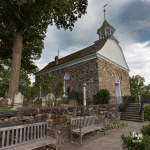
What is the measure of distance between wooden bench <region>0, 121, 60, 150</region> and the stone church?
307 inches

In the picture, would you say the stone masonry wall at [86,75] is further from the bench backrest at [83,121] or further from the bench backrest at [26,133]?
the bench backrest at [26,133]

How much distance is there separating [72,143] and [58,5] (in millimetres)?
8678

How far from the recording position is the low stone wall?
11.1 ft

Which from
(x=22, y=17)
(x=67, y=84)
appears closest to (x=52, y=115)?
(x=22, y=17)

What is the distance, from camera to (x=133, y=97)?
1384cm

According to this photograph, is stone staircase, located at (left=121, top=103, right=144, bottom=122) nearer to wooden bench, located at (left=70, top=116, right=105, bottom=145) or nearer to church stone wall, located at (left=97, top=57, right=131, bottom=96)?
church stone wall, located at (left=97, top=57, right=131, bottom=96)

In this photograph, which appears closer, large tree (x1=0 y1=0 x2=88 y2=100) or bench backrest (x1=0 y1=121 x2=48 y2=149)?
bench backrest (x1=0 y1=121 x2=48 y2=149)

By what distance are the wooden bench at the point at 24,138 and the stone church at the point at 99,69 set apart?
25.5 ft

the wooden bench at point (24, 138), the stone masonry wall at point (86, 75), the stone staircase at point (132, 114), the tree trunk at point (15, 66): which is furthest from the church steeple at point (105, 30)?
the wooden bench at point (24, 138)

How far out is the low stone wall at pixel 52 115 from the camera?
337cm

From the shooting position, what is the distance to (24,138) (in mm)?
3252


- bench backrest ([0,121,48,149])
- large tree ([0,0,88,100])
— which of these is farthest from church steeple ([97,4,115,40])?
bench backrest ([0,121,48,149])

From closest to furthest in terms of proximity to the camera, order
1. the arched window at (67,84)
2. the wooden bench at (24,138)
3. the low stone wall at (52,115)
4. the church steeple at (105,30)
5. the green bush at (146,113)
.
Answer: the wooden bench at (24,138) < the low stone wall at (52,115) < the green bush at (146,113) < the arched window at (67,84) < the church steeple at (105,30)

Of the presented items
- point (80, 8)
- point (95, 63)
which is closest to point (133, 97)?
point (95, 63)
